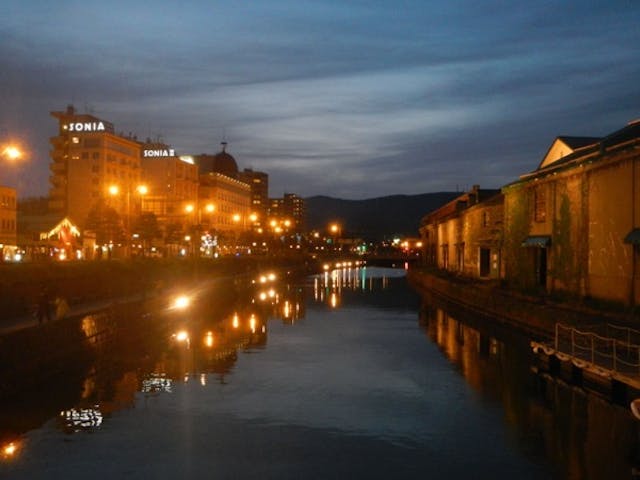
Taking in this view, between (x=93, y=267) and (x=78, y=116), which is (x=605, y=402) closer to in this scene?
(x=93, y=267)

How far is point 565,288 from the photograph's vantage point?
3706cm

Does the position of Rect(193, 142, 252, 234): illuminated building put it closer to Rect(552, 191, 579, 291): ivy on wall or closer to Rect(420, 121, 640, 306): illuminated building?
Rect(420, 121, 640, 306): illuminated building

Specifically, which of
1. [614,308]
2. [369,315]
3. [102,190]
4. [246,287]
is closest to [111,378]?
[614,308]

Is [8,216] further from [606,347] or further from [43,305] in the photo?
[606,347]

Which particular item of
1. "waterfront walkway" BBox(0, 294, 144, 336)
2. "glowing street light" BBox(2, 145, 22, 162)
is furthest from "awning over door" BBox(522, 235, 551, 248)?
"glowing street light" BBox(2, 145, 22, 162)

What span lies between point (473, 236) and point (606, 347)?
129 feet

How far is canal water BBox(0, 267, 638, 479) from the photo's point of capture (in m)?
15.0

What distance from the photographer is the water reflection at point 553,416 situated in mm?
15547

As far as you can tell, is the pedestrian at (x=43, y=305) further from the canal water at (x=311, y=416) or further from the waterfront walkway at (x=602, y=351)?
the waterfront walkway at (x=602, y=351)

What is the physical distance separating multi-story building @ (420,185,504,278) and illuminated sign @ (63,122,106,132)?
50.8 m

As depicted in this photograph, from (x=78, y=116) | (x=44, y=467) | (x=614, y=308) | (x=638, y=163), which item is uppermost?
(x=78, y=116)

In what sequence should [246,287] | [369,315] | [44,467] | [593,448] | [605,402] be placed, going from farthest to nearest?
[246,287] → [369,315] → [605,402] → [593,448] → [44,467]

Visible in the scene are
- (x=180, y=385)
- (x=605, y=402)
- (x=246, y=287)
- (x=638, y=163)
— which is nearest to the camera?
(x=605, y=402)

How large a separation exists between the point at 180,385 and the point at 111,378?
8.80ft
